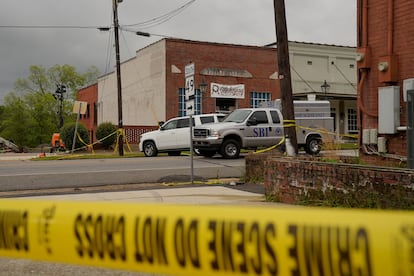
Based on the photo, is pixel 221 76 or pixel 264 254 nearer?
pixel 264 254

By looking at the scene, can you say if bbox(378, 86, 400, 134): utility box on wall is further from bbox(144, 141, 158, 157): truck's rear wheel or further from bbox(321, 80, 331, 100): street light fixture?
bbox(321, 80, 331, 100): street light fixture

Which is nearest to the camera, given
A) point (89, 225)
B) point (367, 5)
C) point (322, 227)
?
→ point (322, 227)

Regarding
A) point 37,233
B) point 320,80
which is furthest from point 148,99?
point 37,233

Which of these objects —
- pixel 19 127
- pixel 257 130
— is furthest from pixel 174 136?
pixel 19 127

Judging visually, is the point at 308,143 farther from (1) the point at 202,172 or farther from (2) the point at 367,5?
(2) the point at 367,5

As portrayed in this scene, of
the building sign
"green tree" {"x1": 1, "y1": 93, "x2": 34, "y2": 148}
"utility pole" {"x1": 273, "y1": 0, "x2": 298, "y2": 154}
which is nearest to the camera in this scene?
"utility pole" {"x1": 273, "y1": 0, "x2": 298, "y2": 154}

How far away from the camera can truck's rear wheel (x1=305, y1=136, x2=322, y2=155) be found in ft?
64.5

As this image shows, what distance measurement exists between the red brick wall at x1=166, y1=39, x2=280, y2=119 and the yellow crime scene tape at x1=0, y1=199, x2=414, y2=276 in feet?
99.8

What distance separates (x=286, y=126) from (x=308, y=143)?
31.2 feet

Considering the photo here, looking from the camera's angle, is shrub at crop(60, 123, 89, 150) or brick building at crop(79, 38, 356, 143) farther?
brick building at crop(79, 38, 356, 143)

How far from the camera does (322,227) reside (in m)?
1.90

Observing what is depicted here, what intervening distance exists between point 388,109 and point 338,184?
10.7 feet

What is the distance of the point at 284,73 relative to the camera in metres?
10.7

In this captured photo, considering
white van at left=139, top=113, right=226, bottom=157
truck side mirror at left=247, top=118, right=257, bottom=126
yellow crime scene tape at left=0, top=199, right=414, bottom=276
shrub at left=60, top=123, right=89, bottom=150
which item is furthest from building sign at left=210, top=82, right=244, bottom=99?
yellow crime scene tape at left=0, top=199, right=414, bottom=276
